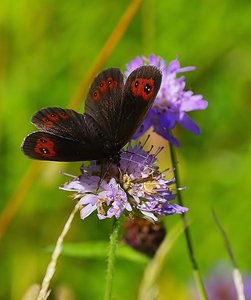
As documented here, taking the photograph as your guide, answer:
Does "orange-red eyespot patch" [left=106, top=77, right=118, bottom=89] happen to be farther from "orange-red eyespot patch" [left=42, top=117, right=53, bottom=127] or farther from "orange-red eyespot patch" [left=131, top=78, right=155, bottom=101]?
"orange-red eyespot patch" [left=42, top=117, right=53, bottom=127]

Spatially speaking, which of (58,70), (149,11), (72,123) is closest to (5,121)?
(58,70)

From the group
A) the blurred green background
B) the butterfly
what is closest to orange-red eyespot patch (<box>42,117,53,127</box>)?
the butterfly

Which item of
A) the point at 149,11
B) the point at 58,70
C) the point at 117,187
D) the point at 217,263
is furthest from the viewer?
the point at 58,70

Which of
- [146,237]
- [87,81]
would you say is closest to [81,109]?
[87,81]

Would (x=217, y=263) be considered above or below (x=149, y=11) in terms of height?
below

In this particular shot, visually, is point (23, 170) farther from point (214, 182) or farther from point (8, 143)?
point (214, 182)

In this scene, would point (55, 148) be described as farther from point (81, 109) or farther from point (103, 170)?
point (81, 109)

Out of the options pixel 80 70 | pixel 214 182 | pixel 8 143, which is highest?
pixel 80 70
